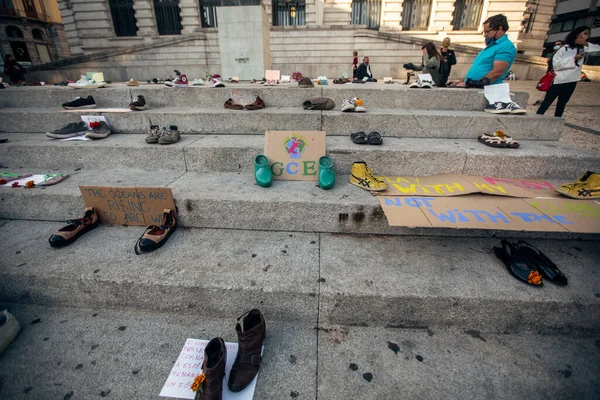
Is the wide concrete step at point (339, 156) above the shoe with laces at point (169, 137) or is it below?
below

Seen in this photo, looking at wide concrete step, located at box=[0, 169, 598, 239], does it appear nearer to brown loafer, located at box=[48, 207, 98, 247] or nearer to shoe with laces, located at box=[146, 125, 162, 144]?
brown loafer, located at box=[48, 207, 98, 247]

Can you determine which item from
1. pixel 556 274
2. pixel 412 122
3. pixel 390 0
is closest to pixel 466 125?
pixel 412 122

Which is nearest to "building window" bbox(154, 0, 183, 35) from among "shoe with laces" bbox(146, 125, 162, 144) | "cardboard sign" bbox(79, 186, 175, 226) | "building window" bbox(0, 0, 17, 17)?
"shoe with laces" bbox(146, 125, 162, 144)

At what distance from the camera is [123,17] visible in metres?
16.4

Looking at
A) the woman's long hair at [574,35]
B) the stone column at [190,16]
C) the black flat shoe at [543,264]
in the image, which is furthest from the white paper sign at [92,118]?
the stone column at [190,16]

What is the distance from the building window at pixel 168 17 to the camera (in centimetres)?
1587

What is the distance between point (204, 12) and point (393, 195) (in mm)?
18968

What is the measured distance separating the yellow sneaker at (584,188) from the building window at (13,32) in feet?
153

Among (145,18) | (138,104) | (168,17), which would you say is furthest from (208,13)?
(138,104)

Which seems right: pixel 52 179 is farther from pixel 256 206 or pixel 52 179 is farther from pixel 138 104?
pixel 256 206

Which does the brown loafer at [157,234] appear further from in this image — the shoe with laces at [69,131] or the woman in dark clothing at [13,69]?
the woman in dark clothing at [13,69]

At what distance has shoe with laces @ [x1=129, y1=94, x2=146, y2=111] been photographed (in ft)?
12.4

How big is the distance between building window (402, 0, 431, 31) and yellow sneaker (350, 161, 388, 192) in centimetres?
1664

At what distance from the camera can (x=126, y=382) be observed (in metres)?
1.51
